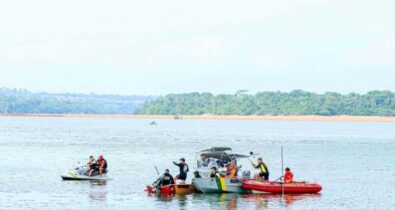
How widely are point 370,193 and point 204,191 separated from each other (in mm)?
12950

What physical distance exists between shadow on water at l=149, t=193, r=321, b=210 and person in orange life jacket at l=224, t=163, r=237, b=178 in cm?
134

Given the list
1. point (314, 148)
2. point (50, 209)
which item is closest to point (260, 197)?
point (50, 209)

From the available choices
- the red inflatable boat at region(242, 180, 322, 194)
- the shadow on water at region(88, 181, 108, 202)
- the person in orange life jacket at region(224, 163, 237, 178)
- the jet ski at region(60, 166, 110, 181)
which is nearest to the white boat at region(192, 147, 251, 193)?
the person in orange life jacket at region(224, 163, 237, 178)

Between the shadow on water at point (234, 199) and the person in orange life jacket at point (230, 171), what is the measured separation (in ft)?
4.40

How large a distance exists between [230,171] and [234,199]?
10.3 ft

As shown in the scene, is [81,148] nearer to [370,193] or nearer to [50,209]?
[370,193]

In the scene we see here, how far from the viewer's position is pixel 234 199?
58.5 metres

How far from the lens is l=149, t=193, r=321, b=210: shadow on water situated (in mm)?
56188

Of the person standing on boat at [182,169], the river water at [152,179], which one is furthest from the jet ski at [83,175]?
the person standing on boat at [182,169]

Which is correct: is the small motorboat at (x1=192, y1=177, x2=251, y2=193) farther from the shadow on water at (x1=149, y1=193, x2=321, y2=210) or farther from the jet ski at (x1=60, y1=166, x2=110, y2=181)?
the jet ski at (x1=60, y1=166, x2=110, y2=181)

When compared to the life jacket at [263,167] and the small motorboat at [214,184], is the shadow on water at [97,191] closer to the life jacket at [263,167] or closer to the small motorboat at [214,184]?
the small motorboat at [214,184]

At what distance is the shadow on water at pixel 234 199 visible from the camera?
56.2m

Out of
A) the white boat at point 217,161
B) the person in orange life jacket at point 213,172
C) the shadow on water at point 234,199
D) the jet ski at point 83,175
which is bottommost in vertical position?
the shadow on water at point 234,199

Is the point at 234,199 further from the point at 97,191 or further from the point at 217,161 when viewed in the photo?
the point at 97,191
